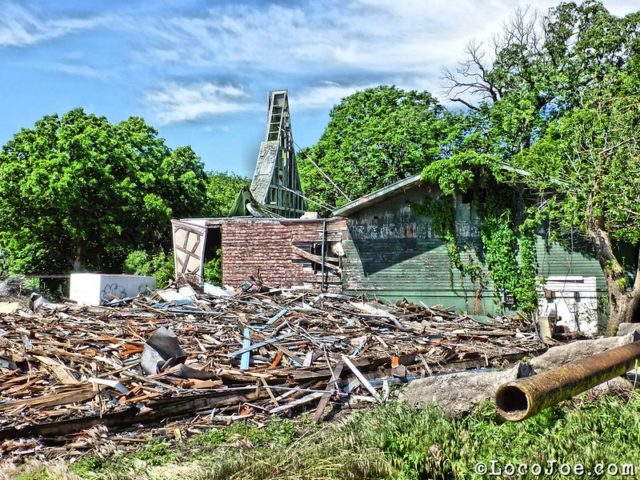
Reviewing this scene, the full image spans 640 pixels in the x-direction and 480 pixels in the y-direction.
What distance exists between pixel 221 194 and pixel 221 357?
39294mm

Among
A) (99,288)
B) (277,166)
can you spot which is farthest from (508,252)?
(277,166)

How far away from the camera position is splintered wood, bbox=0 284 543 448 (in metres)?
9.41

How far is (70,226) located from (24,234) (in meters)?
2.62

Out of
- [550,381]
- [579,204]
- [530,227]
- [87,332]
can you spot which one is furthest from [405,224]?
[550,381]

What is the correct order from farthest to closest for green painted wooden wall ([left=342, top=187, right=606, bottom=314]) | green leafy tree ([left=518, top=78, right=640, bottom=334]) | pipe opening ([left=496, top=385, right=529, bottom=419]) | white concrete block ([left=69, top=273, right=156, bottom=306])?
white concrete block ([left=69, top=273, right=156, bottom=306]) → green painted wooden wall ([left=342, top=187, right=606, bottom=314]) → green leafy tree ([left=518, top=78, right=640, bottom=334]) → pipe opening ([left=496, top=385, right=529, bottom=419])

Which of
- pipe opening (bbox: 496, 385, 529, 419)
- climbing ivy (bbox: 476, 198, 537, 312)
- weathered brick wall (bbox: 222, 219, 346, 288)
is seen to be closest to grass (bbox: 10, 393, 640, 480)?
pipe opening (bbox: 496, 385, 529, 419)

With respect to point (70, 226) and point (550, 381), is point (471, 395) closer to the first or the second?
point (550, 381)

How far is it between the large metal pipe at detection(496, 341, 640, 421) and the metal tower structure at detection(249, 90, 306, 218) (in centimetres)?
2620

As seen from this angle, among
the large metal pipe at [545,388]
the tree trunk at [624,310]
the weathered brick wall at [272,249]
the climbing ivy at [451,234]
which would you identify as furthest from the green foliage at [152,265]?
the large metal pipe at [545,388]

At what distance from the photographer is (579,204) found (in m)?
16.2

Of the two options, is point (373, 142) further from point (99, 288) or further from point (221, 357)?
point (221, 357)

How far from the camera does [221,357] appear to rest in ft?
39.8

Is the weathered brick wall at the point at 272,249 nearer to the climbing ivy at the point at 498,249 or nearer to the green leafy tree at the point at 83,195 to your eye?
the climbing ivy at the point at 498,249

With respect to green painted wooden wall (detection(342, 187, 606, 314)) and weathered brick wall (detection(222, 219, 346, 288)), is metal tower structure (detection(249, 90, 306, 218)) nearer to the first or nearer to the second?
weathered brick wall (detection(222, 219, 346, 288))
